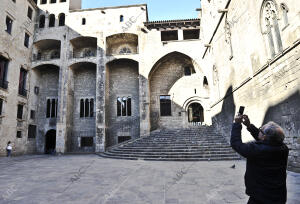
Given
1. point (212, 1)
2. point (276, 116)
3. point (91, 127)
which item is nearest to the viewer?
point (276, 116)

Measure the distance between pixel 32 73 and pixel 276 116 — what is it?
2279 centimetres

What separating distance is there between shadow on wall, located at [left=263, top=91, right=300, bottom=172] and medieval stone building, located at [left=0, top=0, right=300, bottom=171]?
265 inches

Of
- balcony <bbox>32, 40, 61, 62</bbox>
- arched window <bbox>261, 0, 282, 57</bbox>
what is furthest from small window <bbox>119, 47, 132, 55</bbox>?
arched window <bbox>261, 0, 282, 57</bbox>

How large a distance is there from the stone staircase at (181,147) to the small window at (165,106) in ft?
13.3

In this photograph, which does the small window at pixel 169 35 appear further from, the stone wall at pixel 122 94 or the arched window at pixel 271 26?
the arched window at pixel 271 26

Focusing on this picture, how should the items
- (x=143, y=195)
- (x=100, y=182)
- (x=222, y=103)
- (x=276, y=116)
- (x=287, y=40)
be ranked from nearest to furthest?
(x=143, y=195) → (x=100, y=182) → (x=287, y=40) → (x=276, y=116) → (x=222, y=103)

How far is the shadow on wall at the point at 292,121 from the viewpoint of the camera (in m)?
5.97

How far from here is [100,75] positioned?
18844 millimetres

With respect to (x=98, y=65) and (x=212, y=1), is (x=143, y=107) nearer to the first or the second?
(x=98, y=65)

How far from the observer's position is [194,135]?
14.0 metres

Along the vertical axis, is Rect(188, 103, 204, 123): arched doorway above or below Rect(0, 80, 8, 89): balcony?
below

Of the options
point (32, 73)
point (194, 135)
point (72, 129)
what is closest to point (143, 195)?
point (194, 135)

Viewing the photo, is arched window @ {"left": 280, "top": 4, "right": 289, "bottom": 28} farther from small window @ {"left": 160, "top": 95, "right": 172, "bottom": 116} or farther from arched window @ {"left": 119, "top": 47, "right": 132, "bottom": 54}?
arched window @ {"left": 119, "top": 47, "right": 132, "bottom": 54}

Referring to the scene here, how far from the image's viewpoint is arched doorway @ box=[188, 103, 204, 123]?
64.8 feet
